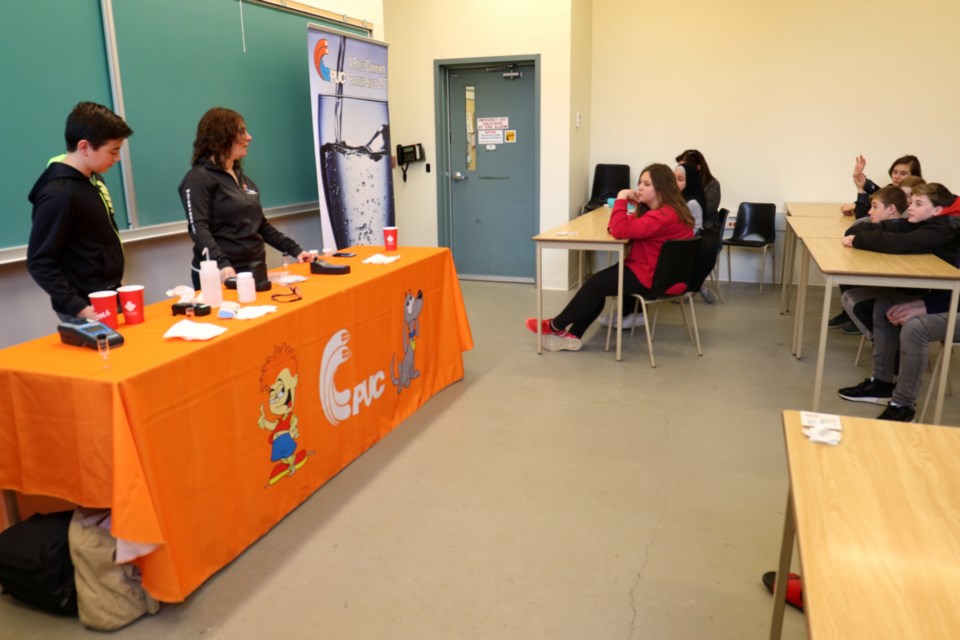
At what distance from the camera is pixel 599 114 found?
6.95m

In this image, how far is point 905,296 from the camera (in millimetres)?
3643

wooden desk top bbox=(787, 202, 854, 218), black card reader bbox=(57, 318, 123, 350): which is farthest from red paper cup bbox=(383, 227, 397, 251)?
wooden desk top bbox=(787, 202, 854, 218)

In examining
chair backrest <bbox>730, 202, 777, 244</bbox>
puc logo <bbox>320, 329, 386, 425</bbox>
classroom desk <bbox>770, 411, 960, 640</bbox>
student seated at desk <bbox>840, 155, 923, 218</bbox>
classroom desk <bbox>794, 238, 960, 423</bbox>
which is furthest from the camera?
chair backrest <bbox>730, 202, 777, 244</bbox>

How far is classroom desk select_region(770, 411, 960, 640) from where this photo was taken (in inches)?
39.0

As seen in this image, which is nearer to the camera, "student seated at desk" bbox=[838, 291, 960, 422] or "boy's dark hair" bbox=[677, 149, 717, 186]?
"student seated at desk" bbox=[838, 291, 960, 422]

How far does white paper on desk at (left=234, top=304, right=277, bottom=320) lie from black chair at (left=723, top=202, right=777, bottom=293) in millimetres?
4780

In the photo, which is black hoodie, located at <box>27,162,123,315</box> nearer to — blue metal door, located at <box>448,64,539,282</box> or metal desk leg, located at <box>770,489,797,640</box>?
metal desk leg, located at <box>770,489,797,640</box>

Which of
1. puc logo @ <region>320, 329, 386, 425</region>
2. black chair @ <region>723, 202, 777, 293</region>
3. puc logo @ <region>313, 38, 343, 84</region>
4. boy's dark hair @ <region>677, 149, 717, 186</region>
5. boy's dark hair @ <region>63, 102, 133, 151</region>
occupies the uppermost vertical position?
puc logo @ <region>313, 38, 343, 84</region>

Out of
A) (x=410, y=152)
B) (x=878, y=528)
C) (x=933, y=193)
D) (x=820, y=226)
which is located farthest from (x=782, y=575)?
(x=410, y=152)

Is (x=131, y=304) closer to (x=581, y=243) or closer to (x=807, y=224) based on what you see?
(x=581, y=243)

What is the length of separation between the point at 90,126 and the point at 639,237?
2.99 meters

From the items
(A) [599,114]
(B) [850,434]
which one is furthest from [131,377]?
(A) [599,114]

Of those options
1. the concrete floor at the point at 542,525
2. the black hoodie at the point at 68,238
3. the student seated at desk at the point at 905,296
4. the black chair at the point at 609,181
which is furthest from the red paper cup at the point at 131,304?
the black chair at the point at 609,181

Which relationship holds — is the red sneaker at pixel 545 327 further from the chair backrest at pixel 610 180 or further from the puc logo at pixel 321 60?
the chair backrest at pixel 610 180
